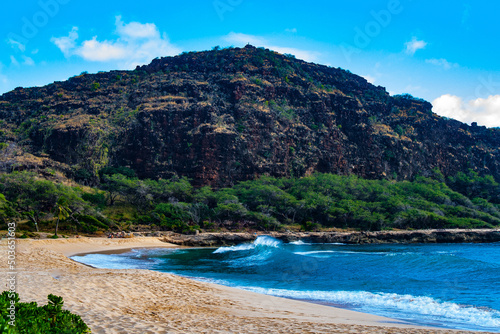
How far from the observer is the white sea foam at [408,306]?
10.9 m

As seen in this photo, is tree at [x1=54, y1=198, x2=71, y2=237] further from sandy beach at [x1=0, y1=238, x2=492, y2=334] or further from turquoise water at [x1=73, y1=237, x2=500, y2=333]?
sandy beach at [x1=0, y1=238, x2=492, y2=334]

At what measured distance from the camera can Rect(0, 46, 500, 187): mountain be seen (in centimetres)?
7806

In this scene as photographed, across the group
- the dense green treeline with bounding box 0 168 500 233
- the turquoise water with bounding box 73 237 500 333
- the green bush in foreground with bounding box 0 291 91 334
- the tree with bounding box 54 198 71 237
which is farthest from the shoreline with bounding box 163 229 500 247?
the green bush in foreground with bounding box 0 291 91 334

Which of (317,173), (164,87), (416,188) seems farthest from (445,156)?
(164,87)

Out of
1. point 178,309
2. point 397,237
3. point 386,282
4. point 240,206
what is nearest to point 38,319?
point 178,309

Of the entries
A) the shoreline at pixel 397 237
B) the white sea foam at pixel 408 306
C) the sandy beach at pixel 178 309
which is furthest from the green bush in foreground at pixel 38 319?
the shoreline at pixel 397 237

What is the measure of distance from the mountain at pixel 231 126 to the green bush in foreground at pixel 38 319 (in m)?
69.3

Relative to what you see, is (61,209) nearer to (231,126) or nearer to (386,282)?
(386,282)

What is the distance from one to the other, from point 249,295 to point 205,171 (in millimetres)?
62922

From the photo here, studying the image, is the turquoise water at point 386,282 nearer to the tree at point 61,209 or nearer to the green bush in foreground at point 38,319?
the green bush in foreground at point 38,319

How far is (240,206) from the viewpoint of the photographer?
2281 inches

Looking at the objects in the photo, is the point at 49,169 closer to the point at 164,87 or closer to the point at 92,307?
the point at 164,87

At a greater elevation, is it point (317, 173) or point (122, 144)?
point (122, 144)

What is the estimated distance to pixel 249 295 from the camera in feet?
→ 44.8
